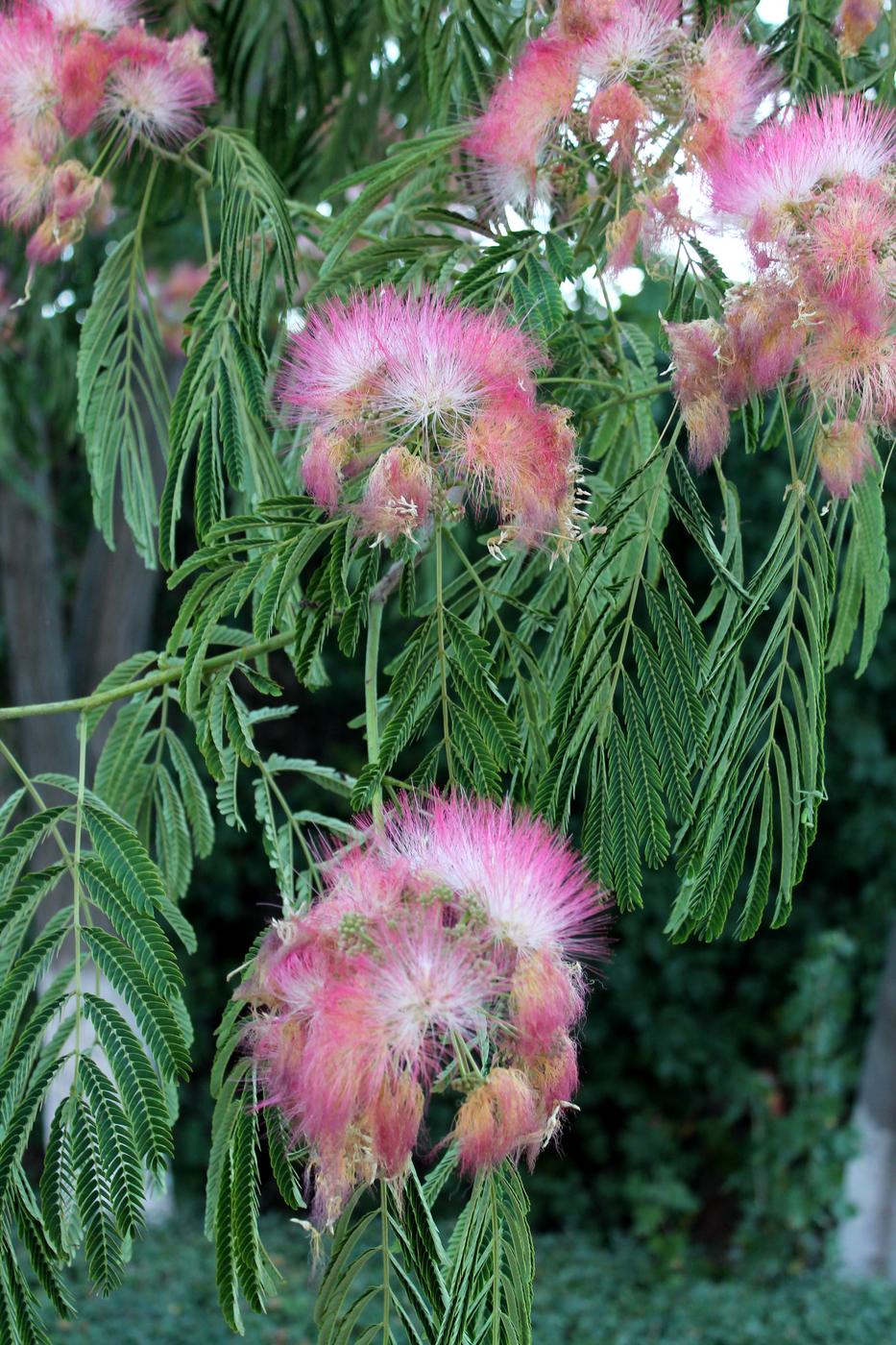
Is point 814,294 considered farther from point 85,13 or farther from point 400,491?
point 85,13

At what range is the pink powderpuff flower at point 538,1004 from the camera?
3.52 ft

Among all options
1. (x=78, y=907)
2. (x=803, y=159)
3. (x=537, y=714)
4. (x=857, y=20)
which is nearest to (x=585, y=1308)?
(x=537, y=714)

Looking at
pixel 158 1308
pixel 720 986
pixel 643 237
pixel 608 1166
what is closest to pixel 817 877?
pixel 720 986

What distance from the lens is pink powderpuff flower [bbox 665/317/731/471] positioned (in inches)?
51.9

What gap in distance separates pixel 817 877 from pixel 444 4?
444cm

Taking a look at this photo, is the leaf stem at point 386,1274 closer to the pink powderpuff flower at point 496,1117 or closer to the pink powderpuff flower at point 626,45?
the pink powderpuff flower at point 496,1117

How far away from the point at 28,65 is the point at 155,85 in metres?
0.16

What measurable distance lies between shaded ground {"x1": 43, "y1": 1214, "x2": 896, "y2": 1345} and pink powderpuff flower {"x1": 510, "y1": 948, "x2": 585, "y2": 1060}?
364 cm

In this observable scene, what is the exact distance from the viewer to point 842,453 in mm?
1332

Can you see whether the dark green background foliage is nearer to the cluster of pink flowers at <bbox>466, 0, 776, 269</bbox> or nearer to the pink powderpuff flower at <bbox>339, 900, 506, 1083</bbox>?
the cluster of pink flowers at <bbox>466, 0, 776, 269</bbox>

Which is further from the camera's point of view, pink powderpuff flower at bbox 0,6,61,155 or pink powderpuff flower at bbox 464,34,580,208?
pink powderpuff flower at bbox 0,6,61,155

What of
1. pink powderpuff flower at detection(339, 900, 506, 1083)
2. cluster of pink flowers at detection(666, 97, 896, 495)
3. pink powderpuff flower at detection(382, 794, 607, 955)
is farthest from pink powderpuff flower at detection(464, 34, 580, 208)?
pink powderpuff flower at detection(339, 900, 506, 1083)

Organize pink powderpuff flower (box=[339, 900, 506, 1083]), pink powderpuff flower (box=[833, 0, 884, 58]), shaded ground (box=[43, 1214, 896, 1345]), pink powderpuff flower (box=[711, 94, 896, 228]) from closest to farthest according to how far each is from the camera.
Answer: pink powderpuff flower (box=[339, 900, 506, 1083])
pink powderpuff flower (box=[711, 94, 896, 228])
pink powderpuff flower (box=[833, 0, 884, 58])
shaded ground (box=[43, 1214, 896, 1345])

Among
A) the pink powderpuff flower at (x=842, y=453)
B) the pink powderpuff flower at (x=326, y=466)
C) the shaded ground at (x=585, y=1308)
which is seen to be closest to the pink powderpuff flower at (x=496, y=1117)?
the pink powderpuff flower at (x=326, y=466)
